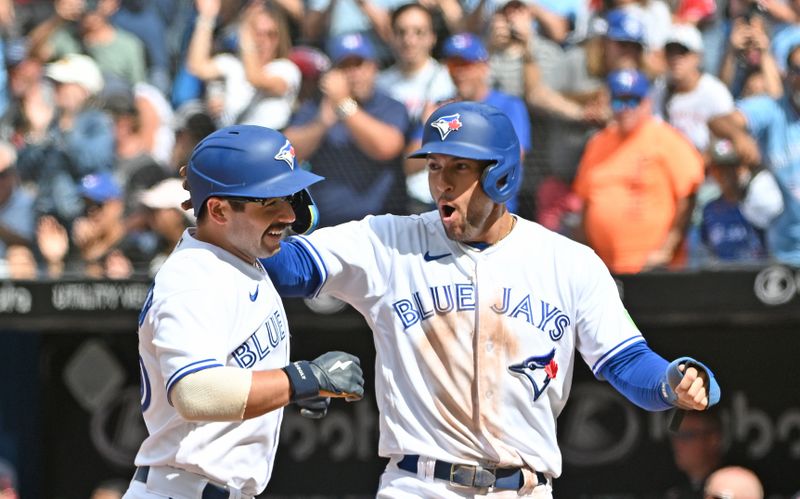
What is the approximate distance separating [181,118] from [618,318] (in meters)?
4.66

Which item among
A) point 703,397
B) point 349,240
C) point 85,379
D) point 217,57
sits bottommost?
point 85,379

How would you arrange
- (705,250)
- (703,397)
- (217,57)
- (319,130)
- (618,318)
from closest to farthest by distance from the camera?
(703,397) → (618,318) → (705,250) → (319,130) → (217,57)

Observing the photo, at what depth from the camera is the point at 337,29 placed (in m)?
7.84

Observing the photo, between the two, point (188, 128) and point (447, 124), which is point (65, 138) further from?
point (447, 124)

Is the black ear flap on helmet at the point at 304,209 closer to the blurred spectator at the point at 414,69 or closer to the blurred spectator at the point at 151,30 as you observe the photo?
the blurred spectator at the point at 414,69

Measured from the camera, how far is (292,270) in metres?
3.73

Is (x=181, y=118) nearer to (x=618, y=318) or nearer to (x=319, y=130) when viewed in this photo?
(x=319, y=130)

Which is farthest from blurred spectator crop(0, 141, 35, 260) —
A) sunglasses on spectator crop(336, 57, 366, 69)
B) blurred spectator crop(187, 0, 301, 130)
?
sunglasses on spectator crop(336, 57, 366, 69)

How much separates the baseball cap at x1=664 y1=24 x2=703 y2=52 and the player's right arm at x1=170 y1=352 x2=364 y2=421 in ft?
14.9

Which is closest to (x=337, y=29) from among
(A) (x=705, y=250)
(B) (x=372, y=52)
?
(B) (x=372, y=52)

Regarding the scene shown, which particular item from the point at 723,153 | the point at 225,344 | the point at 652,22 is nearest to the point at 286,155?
the point at 225,344

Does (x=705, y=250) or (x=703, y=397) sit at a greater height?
(x=705, y=250)

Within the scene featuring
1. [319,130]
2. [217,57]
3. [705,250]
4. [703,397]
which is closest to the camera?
[703,397]

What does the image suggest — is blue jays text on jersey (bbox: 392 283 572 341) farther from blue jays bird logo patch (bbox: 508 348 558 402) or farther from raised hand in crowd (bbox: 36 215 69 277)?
raised hand in crowd (bbox: 36 215 69 277)
